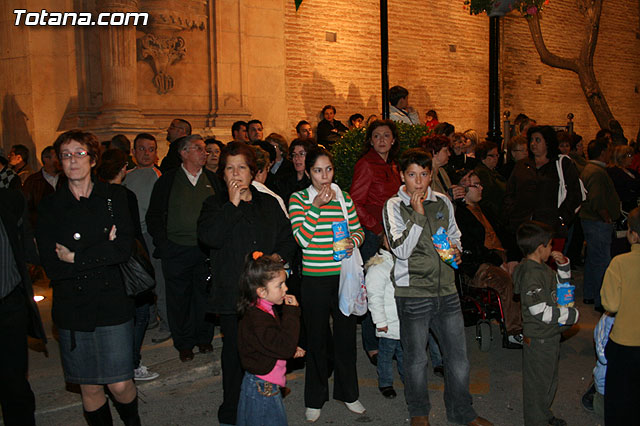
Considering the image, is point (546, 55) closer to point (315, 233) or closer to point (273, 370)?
point (315, 233)

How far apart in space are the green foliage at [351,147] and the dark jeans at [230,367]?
9.75 feet

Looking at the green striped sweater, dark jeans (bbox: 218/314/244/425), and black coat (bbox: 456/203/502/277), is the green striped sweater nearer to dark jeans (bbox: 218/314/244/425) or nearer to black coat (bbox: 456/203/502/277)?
dark jeans (bbox: 218/314/244/425)

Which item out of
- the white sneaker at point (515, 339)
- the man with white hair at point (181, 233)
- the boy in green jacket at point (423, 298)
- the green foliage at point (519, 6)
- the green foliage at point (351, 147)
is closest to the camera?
the boy in green jacket at point (423, 298)

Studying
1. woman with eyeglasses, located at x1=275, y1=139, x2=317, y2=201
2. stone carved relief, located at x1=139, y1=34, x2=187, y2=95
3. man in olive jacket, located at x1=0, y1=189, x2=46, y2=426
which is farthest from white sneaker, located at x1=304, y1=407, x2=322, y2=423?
stone carved relief, located at x1=139, y1=34, x2=187, y2=95

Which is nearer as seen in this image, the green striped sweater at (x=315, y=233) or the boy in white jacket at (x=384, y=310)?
the green striped sweater at (x=315, y=233)

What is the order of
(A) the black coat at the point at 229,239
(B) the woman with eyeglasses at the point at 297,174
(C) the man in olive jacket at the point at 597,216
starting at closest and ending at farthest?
(A) the black coat at the point at 229,239 → (B) the woman with eyeglasses at the point at 297,174 → (C) the man in olive jacket at the point at 597,216

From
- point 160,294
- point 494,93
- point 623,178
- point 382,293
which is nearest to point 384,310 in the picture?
point 382,293

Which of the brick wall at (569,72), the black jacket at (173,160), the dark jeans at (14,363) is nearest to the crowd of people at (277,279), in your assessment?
the dark jeans at (14,363)

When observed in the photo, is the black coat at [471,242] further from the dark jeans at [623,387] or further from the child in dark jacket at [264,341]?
the child in dark jacket at [264,341]

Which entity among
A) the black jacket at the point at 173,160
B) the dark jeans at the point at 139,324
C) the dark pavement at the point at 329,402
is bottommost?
the dark pavement at the point at 329,402

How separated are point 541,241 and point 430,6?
15.7 metres

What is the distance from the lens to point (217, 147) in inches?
283

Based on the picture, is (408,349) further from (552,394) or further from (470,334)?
(470,334)

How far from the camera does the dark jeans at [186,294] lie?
6398 mm
